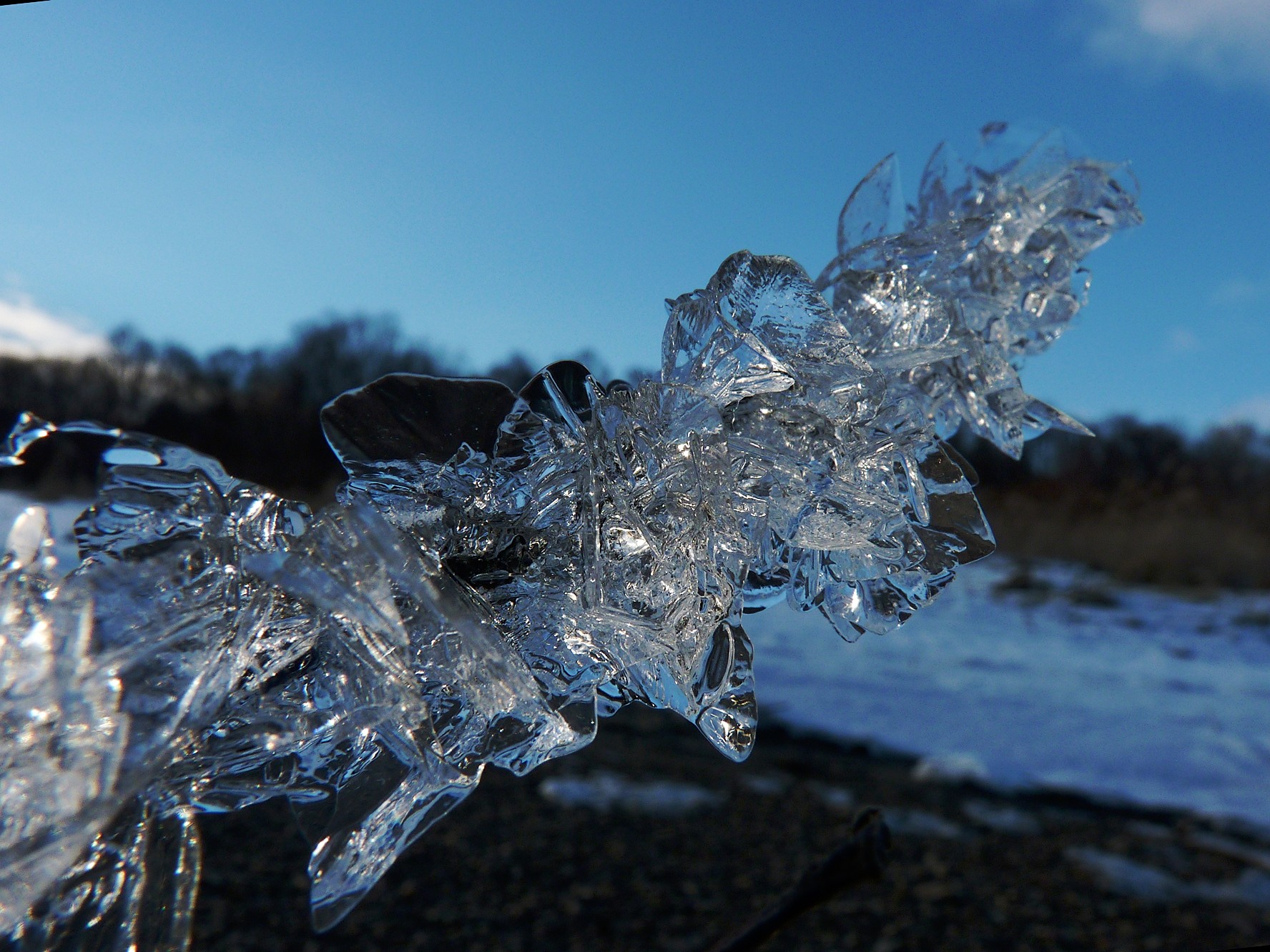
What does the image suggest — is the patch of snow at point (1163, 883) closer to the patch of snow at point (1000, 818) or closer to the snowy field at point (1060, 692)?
the patch of snow at point (1000, 818)

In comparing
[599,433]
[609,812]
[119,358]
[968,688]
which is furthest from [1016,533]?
[599,433]

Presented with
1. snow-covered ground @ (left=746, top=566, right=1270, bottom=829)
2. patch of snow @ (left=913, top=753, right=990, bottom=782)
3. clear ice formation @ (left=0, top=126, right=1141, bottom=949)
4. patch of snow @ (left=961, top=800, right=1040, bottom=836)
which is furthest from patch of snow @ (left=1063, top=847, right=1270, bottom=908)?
clear ice formation @ (left=0, top=126, right=1141, bottom=949)

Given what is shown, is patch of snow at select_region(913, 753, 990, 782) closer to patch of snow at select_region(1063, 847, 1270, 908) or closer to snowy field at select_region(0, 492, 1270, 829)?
snowy field at select_region(0, 492, 1270, 829)

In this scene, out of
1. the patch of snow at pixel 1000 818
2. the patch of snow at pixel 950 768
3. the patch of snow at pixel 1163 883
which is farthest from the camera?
the patch of snow at pixel 950 768

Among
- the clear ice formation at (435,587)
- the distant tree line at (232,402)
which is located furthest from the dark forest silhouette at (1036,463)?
the clear ice formation at (435,587)

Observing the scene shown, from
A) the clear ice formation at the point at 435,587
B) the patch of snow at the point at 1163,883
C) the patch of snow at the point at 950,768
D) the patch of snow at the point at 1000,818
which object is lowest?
the patch of snow at the point at 1163,883

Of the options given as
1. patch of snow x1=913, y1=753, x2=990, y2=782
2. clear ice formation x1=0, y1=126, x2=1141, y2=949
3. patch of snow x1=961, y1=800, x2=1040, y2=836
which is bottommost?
patch of snow x1=961, y1=800, x2=1040, y2=836
